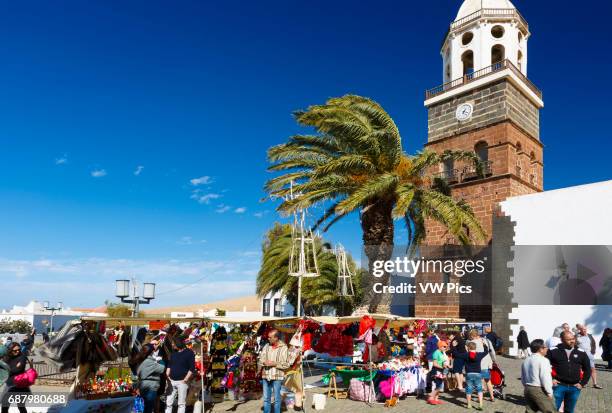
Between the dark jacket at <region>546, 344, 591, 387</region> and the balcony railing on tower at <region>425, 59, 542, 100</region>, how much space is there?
20.4 metres

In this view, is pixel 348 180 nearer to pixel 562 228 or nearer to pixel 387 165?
pixel 387 165

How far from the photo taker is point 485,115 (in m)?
25.8

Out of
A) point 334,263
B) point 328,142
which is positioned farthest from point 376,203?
point 334,263

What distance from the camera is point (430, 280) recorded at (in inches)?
1017

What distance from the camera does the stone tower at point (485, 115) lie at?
24594 millimetres

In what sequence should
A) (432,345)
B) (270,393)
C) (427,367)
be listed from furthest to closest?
1. (427,367)
2. (432,345)
3. (270,393)

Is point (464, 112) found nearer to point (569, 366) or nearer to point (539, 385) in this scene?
point (569, 366)

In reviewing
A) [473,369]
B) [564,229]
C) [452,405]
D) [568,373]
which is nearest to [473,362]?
[473,369]

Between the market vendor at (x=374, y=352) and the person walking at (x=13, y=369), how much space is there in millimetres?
6761

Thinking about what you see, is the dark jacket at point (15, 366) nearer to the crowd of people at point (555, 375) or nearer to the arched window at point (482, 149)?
the crowd of people at point (555, 375)

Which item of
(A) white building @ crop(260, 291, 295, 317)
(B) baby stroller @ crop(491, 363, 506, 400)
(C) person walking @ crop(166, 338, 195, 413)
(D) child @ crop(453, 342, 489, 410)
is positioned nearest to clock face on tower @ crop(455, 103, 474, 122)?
(B) baby stroller @ crop(491, 363, 506, 400)

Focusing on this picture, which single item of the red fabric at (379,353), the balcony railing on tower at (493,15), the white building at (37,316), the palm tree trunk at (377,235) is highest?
the balcony railing on tower at (493,15)

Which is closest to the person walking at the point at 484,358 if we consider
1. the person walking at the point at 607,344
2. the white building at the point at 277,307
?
the person walking at the point at 607,344

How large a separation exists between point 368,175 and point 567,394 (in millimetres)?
9592
